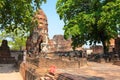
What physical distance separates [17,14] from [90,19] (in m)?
10.3

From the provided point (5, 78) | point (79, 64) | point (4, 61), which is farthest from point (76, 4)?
point (5, 78)

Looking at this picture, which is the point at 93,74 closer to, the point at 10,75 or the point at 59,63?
the point at 59,63

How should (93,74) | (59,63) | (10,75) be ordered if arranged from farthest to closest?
(10,75) → (59,63) → (93,74)

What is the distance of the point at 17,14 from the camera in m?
25.0

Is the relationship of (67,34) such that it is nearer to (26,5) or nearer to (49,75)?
(26,5)

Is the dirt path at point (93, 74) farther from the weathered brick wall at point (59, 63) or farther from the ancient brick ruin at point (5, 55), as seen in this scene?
the ancient brick ruin at point (5, 55)

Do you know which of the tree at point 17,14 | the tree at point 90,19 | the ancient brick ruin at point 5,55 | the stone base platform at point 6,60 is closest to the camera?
the tree at point 17,14

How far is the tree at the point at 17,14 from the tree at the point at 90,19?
306 inches

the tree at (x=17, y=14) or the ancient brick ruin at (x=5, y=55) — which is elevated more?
the tree at (x=17, y=14)

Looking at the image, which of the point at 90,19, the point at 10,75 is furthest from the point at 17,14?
the point at 90,19

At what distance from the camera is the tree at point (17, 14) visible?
24.2 meters

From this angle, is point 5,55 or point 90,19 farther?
point 5,55

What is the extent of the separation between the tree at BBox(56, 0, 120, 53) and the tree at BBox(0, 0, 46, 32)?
7.78m

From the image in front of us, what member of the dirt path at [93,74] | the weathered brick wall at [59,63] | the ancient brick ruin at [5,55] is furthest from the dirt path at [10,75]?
the ancient brick ruin at [5,55]
